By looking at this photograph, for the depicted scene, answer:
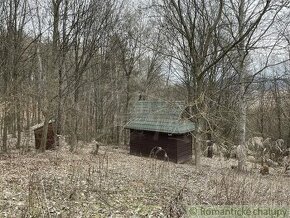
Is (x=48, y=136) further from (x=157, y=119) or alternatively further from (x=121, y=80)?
(x=121, y=80)

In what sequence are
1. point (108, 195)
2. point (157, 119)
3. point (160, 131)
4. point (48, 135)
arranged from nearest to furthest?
point (108, 195)
point (48, 135)
point (160, 131)
point (157, 119)

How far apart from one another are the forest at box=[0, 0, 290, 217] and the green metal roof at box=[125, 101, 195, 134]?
1303 millimetres

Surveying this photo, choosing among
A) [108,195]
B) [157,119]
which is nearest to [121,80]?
[157,119]

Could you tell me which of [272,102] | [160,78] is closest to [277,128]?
A: [272,102]

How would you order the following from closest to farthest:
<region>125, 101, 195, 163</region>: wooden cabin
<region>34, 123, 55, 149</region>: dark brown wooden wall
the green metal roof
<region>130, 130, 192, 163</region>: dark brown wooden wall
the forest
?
1. the forest
2. <region>34, 123, 55, 149</region>: dark brown wooden wall
3. the green metal roof
4. <region>125, 101, 195, 163</region>: wooden cabin
5. <region>130, 130, 192, 163</region>: dark brown wooden wall

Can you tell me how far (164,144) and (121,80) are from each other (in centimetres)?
1052

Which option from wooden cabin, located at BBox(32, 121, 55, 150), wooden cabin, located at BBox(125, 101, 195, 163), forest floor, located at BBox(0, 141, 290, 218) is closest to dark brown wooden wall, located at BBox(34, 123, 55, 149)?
wooden cabin, located at BBox(32, 121, 55, 150)

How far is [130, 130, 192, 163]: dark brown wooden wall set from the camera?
→ 16328 mm

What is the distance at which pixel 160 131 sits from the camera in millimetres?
16312

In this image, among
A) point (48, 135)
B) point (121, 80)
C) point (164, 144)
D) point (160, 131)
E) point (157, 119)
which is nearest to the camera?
point (48, 135)

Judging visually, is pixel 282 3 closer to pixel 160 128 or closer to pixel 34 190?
pixel 160 128

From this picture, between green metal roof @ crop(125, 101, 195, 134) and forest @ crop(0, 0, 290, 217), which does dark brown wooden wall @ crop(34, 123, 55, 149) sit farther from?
green metal roof @ crop(125, 101, 195, 134)

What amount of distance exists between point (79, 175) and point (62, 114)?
785cm

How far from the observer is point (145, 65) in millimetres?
28281
